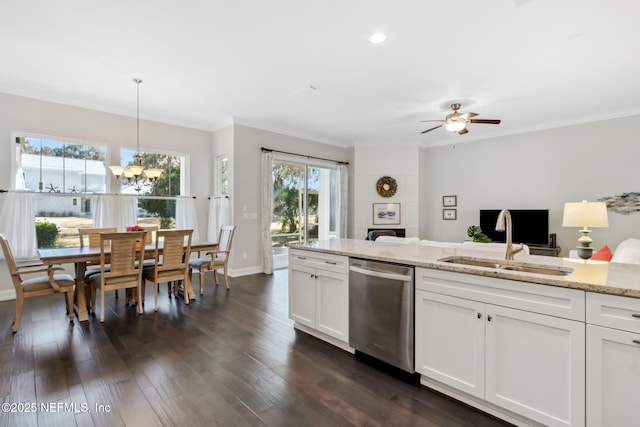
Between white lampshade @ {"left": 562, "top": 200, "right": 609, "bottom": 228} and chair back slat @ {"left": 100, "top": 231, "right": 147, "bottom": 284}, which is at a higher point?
white lampshade @ {"left": 562, "top": 200, "right": 609, "bottom": 228}

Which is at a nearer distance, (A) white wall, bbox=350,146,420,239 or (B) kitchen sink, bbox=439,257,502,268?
(B) kitchen sink, bbox=439,257,502,268

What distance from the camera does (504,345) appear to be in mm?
1803

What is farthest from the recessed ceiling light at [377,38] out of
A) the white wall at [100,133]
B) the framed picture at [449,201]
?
the framed picture at [449,201]

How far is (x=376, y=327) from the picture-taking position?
97.0 inches

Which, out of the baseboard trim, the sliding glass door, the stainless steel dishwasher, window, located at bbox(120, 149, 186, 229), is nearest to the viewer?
the stainless steel dishwasher

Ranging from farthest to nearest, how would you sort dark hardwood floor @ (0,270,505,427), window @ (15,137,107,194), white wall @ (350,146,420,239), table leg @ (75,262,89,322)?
white wall @ (350,146,420,239) < window @ (15,137,107,194) < table leg @ (75,262,89,322) < dark hardwood floor @ (0,270,505,427)

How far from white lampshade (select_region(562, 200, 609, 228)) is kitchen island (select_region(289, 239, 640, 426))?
5.49 feet

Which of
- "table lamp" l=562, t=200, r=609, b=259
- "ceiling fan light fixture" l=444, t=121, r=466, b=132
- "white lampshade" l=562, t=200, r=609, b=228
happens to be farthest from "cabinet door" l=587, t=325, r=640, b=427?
"ceiling fan light fixture" l=444, t=121, r=466, b=132

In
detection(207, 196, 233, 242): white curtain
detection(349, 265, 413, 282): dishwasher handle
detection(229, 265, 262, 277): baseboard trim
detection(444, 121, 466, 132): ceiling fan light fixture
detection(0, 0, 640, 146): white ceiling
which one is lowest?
detection(229, 265, 262, 277): baseboard trim

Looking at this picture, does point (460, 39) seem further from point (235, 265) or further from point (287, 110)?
point (235, 265)

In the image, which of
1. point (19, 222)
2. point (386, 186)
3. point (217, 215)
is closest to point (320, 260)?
point (217, 215)

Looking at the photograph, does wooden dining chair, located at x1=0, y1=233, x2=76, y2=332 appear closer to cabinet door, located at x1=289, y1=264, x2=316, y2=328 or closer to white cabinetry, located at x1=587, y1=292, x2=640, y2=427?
cabinet door, located at x1=289, y1=264, x2=316, y2=328

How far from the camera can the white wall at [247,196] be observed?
584cm

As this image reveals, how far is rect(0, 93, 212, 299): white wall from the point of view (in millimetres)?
4391
